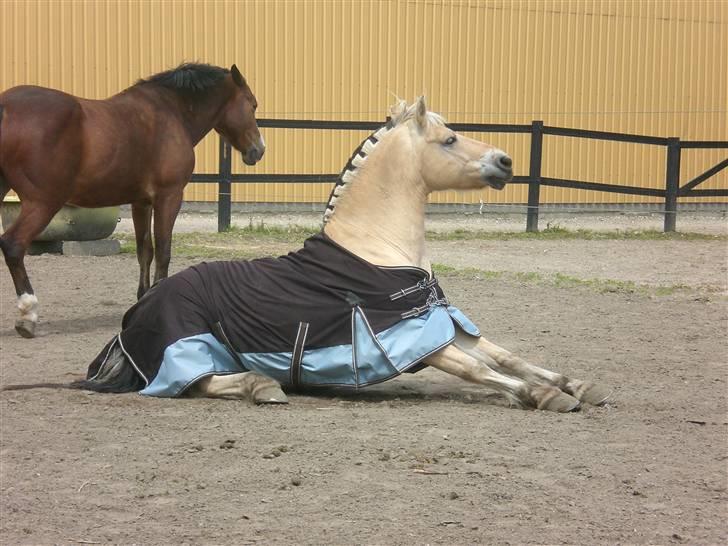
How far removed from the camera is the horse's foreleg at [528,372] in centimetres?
544

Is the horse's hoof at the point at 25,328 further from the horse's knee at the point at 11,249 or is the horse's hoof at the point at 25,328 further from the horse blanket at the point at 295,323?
the horse blanket at the point at 295,323

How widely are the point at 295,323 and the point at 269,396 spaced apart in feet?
1.30

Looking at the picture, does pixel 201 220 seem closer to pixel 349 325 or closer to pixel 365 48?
pixel 365 48

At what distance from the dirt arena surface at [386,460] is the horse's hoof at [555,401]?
76 mm

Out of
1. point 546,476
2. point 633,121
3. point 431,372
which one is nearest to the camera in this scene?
point 546,476

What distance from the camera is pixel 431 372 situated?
656cm

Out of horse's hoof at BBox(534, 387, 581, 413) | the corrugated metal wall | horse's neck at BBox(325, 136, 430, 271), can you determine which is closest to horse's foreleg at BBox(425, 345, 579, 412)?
horse's hoof at BBox(534, 387, 581, 413)

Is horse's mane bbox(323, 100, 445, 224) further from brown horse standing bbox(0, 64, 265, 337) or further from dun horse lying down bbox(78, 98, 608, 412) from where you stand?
brown horse standing bbox(0, 64, 265, 337)

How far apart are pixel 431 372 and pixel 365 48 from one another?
12.3 meters

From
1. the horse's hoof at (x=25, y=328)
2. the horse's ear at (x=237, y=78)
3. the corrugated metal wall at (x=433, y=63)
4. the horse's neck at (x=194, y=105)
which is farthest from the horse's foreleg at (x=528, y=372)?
the corrugated metal wall at (x=433, y=63)

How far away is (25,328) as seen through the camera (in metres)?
7.52

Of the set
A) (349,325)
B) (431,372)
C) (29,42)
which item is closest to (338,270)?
(349,325)

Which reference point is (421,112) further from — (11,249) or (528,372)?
(11,249)

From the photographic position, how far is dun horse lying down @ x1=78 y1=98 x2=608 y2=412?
17.7 feet
